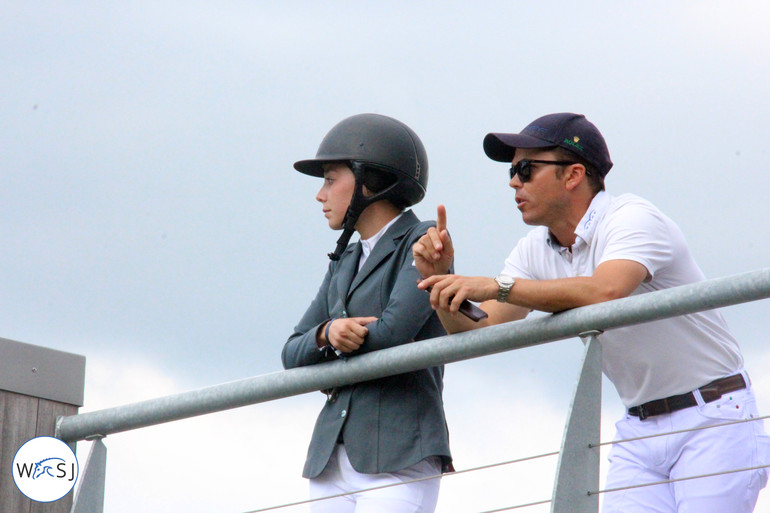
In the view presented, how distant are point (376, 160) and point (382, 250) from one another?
36cm

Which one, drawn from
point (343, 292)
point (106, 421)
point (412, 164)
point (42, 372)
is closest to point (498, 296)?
point (343, 292)

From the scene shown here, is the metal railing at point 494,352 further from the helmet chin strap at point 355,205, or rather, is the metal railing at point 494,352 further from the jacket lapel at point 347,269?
the helmet chin strap at point 355,205

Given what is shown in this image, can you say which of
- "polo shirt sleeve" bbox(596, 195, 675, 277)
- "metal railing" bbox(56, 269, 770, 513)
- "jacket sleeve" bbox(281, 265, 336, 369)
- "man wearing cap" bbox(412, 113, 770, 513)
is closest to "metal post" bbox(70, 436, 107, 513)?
"metal railing" bbox(56, 269, 770, 513)

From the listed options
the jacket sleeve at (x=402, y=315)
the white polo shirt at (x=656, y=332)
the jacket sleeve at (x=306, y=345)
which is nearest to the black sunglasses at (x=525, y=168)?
the white polo shirt at (x=656, y=332)

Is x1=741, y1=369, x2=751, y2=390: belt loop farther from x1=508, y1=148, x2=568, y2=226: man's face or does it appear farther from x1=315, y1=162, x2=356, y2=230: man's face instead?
x1=315, y1=162, x2=356, y2=230: man's face

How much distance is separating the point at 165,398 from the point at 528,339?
1.23 meters

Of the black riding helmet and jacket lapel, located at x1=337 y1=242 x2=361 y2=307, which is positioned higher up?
the black riding helmet

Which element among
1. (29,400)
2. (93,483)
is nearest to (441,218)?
(93,483)

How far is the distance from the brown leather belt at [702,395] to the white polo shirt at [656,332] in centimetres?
1

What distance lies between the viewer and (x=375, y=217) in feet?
13.3

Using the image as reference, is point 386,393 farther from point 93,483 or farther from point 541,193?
point 93,483

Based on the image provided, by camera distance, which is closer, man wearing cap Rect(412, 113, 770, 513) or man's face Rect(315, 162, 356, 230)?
man wearing cap Rect(412, 113, 770, 513)

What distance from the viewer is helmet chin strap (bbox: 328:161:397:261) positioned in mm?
4023

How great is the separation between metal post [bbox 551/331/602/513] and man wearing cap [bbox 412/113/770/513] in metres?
0.24
